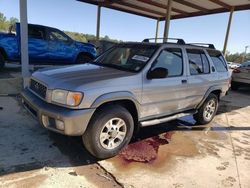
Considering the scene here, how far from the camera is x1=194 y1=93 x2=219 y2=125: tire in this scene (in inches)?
228

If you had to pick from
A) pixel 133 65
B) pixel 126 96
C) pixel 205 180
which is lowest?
pixel 205 180

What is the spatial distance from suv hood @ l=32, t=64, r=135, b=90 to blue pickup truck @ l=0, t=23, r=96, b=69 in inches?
227

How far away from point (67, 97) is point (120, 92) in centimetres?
77

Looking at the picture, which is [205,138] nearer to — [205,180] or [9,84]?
[205,180]

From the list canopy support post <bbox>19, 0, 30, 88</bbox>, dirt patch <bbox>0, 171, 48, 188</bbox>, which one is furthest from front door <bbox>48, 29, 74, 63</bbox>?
dirt patch <bbox>0, 171, 48, 188</bbox>

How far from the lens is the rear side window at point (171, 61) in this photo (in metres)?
4.43

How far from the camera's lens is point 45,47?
32.4ft

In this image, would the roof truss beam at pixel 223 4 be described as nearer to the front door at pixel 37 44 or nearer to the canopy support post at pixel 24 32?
the front door at pixel 37 44

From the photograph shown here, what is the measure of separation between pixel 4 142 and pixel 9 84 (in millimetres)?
3412

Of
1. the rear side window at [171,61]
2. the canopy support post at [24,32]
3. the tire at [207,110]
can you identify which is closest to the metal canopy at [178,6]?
the canopy support post at [24,32]

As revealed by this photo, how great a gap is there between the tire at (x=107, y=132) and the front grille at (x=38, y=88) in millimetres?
851

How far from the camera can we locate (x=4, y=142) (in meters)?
4.00

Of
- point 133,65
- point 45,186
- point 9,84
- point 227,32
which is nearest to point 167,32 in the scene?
point 227,32

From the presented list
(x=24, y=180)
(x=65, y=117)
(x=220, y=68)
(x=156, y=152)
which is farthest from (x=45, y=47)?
(x=24, y=180)
